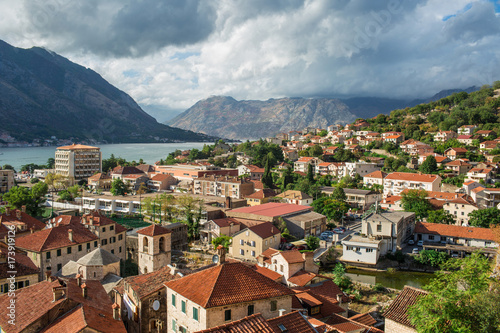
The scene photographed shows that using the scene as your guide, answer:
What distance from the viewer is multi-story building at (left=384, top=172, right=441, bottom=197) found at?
4778 cm

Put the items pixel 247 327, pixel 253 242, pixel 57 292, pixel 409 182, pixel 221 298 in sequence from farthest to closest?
pixel 409 182 → pixel 253 242 → pixel 57 292 → pixel 221 298 → pixel 247 327

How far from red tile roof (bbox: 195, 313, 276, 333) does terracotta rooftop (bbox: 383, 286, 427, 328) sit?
563 cm

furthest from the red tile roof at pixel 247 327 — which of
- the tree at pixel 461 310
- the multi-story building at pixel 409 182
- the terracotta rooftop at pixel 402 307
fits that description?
the multi-story building at pixel 409 182

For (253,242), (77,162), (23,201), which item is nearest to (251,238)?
(253,242)

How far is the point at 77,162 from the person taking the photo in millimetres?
76812

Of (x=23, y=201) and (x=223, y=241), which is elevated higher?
(x=23, y=201)

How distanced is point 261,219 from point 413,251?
13989mm

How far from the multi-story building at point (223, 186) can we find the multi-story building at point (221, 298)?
42.4 meters

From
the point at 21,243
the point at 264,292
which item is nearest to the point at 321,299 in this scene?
the point at 264,292

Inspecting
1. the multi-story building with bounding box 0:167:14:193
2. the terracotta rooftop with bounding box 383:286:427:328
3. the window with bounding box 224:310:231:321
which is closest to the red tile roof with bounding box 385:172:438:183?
the terracotta rooftop with bounding box 383:286:427:328

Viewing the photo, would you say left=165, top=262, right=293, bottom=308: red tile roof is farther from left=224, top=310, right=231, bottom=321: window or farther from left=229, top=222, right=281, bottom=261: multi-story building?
left=229, top=222, right=281, bottom=261: multi-story building

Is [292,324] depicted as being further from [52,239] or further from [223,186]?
[223,186]

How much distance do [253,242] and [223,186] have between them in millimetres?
25836

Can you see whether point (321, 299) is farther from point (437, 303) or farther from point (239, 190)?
point (239, 190)
